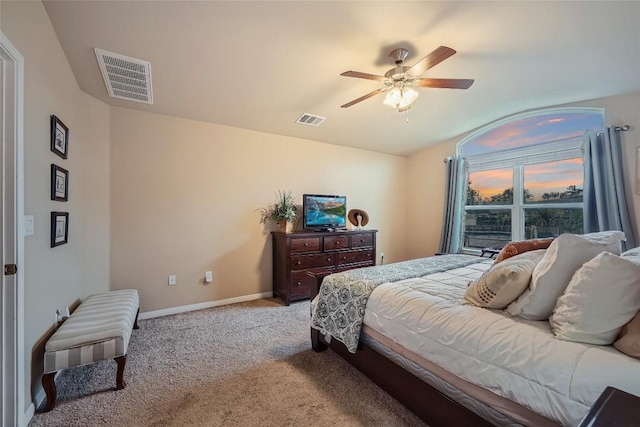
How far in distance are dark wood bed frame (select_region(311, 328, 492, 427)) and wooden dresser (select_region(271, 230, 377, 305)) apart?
154cm

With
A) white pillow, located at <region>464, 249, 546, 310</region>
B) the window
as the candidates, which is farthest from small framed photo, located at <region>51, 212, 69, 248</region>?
the window

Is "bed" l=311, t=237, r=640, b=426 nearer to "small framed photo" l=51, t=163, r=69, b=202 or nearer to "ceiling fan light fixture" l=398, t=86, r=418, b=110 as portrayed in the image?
"ceiling fan light fixture" l=398, t=86, r=418, b=110

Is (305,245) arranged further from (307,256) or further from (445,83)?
(445,83)

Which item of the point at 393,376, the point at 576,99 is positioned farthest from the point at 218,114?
the point at 576,99

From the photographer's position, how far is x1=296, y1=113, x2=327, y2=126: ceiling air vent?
3637 mm

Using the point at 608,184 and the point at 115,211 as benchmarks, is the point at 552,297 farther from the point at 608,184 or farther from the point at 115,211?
the point at 115,211

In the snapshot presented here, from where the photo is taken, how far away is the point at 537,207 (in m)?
4.00

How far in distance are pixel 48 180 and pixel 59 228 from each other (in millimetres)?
399

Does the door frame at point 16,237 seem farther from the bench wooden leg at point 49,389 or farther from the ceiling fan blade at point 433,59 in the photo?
the ceiling fan blade at point 433,59

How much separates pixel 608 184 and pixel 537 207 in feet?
2.90

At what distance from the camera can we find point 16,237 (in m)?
1.52

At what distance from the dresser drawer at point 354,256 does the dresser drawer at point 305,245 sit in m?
0.46

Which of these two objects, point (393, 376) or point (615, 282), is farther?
point (393, 376)

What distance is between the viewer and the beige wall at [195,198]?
308cm
